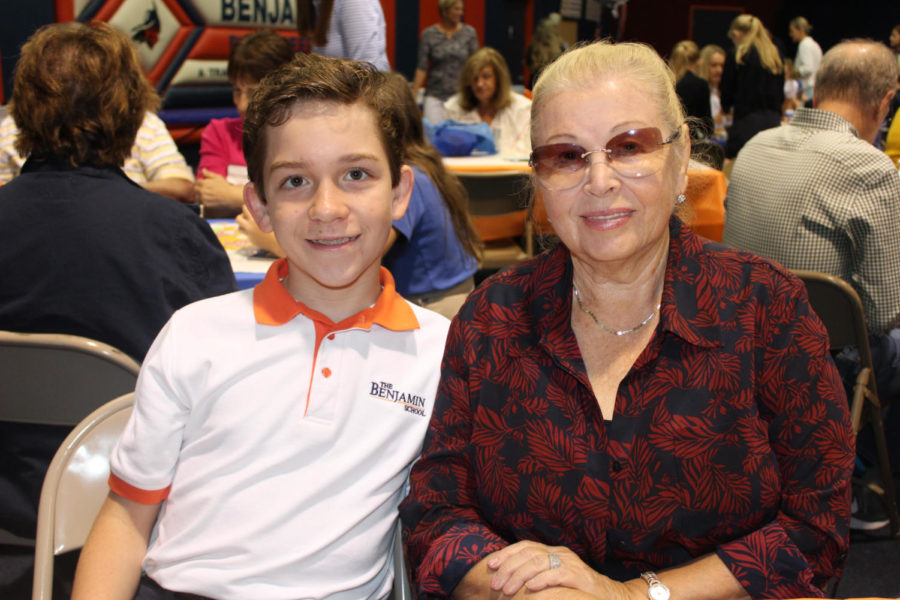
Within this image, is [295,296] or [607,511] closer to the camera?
[607,511]

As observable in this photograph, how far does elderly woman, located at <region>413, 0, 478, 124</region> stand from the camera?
7.41 m

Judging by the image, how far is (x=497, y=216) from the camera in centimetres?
422

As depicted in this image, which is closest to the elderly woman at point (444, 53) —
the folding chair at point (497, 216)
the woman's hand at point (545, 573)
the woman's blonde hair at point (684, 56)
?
the woman's blonde hair at point (684, 56)

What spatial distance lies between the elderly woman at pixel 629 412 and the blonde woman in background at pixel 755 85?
5.79 meters

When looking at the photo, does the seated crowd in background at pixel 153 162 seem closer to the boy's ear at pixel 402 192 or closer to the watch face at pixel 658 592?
the boy's ear at pixel 402 192

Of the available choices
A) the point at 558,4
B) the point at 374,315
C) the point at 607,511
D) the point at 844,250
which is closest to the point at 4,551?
the point at 374,315

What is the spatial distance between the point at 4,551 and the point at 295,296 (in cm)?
180

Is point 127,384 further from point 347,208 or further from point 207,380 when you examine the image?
point 347,208

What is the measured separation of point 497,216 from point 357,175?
291 cm

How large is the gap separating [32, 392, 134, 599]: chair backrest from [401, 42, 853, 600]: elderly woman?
0.58m

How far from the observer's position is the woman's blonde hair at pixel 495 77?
223 inches

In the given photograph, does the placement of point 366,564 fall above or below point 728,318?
below

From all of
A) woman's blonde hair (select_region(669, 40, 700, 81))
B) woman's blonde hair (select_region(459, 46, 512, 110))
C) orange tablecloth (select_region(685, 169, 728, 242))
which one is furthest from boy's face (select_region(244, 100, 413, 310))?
woman's blonde hair (select_region(669, 40, 700, 81))

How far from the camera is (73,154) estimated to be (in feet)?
5.76
